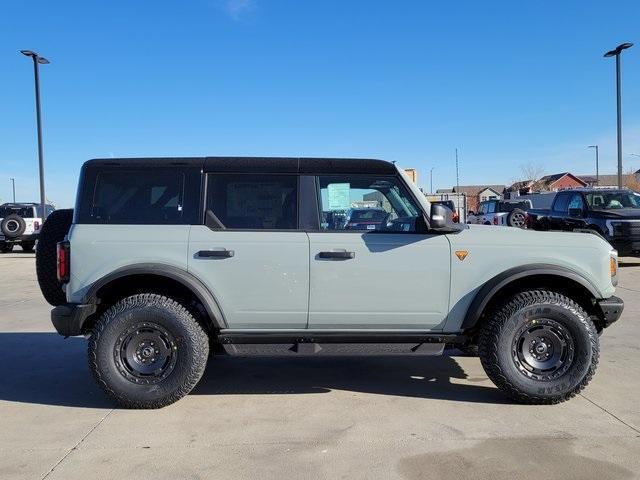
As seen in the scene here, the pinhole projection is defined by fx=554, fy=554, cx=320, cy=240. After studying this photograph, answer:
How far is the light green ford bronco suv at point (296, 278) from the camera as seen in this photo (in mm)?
4309

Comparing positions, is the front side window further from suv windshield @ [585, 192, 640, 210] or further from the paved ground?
suv windshield @ [585, 192, 640, 210]

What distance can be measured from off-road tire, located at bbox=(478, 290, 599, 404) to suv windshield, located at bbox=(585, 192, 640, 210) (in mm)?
9897

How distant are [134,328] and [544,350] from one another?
10.7 ft

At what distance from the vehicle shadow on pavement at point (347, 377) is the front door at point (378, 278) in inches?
31.8

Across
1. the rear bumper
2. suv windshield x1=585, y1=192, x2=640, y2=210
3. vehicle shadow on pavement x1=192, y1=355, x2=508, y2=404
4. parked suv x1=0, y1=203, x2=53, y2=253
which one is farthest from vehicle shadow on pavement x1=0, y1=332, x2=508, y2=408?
parked suv x1=0, y1=203, x2=53, y2=253

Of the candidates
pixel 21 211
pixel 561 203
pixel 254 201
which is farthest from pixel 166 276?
pixel 21 211

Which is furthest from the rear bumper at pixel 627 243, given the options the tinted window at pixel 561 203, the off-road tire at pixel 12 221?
the off-road tire at pixel 12 221

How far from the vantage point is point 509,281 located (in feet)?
14.1

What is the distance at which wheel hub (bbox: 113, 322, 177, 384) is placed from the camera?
14.3 feet

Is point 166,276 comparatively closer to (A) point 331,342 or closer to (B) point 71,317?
(B) point 71,317

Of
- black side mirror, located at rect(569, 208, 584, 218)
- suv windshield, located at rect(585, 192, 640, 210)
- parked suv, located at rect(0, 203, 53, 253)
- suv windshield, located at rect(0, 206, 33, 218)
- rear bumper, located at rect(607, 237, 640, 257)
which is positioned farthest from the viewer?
suv windshield, located at rect(0, 206, 33, 218)

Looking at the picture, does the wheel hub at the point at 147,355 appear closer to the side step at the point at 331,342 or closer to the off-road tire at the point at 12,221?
the side step at the point at 331,342

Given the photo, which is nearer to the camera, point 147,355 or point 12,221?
point 147,355

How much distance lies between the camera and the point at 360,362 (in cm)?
583
